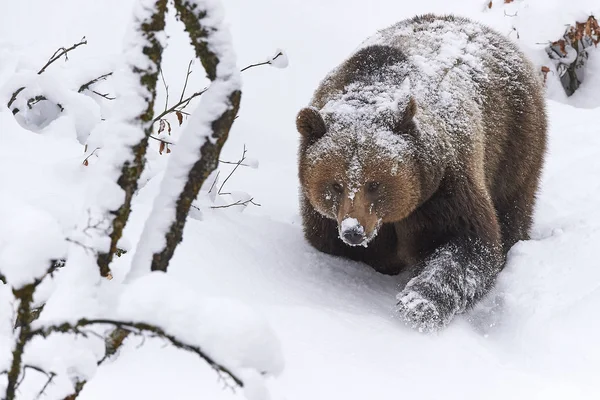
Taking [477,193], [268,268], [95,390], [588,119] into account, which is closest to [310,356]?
[95,390]

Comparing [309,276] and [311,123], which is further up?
[311,123]

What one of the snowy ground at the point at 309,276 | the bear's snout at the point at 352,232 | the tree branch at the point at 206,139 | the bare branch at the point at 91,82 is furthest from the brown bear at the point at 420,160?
the tree branch at the point at 206,139

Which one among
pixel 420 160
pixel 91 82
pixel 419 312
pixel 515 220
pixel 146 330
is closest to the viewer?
pixel 146 330

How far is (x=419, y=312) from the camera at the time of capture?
3.90m

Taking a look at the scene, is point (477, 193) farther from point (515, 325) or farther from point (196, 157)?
point (196, 157)

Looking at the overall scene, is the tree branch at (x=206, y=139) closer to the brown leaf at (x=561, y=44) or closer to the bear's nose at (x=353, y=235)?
the bear's nose at (x=353, y=235)

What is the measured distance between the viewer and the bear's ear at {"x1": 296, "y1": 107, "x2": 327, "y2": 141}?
4.20m

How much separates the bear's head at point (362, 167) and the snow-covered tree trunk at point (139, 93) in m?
2.39

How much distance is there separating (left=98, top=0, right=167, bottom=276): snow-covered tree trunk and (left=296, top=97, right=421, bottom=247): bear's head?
2.39 meters

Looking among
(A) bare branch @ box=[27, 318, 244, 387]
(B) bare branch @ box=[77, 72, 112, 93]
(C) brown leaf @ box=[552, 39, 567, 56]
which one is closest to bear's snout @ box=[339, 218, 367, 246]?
(B) bare branch @ box=[77, 72, 112, 93]

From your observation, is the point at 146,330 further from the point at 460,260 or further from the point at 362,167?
the point at 460,260

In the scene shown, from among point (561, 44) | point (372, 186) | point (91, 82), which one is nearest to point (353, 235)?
point (372, 186)

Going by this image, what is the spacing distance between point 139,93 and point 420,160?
2734mm

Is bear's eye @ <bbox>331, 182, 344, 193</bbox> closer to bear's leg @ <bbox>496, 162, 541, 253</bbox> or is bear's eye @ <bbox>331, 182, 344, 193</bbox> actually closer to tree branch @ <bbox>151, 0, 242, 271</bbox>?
bear's leg @ <bbox>496, 162, 541, 253</bbox>
